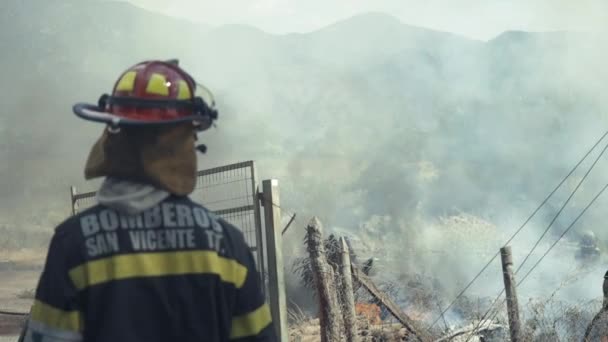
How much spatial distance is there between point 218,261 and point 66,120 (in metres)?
19.8

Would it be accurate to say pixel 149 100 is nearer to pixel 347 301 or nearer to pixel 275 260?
pixel 275 260

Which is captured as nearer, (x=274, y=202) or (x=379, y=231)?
(x=274, y=202)

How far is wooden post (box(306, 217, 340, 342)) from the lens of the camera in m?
5.88

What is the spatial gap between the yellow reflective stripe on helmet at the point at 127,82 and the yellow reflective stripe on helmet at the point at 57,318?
0.57 m

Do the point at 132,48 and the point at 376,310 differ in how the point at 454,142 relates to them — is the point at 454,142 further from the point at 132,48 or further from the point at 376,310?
the point at 376,310

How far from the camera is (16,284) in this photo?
1531 cm

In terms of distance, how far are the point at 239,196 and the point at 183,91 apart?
13.7 ft

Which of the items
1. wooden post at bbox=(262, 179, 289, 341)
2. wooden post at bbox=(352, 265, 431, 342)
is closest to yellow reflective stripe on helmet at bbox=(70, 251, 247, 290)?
wooden post at bbox=(262, 179, 289, 341)

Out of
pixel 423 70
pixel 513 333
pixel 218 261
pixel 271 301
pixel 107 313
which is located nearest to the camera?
pixel 107 313

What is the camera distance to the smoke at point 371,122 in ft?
64.7

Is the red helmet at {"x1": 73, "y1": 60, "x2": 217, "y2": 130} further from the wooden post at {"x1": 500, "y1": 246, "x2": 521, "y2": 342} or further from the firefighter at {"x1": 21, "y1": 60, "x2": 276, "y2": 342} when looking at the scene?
the wooden post at {"x1": 500, "y1": 246, "x2": 521, "y2": 342}

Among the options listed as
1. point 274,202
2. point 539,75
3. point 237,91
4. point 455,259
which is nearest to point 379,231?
point 455,259

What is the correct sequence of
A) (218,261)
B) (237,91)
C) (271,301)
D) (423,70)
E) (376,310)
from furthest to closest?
(423,70) → (237,91) → (376,310) → (271,301) → (218,261)

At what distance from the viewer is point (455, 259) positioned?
64.2 feet
